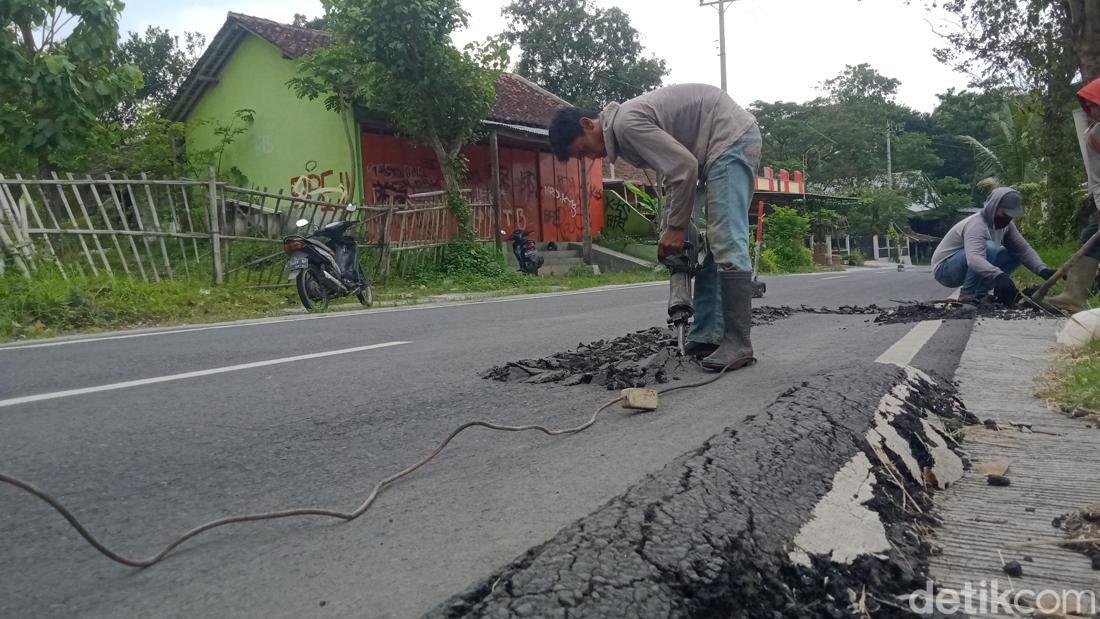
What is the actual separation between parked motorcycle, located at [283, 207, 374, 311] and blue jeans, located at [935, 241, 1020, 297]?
6651 millimetres

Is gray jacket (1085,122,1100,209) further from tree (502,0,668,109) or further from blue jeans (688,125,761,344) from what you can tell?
tree (502,0,668,109)

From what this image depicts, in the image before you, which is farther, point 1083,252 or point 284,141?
point 284,141

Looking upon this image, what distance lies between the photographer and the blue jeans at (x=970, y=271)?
23.4 feet

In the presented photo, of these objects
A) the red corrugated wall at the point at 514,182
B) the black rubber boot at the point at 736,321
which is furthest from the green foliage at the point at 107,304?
the red corrugated wall at the point at 514,182

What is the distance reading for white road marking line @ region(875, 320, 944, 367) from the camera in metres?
3.91

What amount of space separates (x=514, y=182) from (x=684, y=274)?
1835 centimetres

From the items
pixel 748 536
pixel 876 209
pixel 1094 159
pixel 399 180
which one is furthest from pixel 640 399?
pixel 876 209

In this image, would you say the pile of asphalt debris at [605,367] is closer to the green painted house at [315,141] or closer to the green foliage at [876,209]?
the green painted house at [315,141]

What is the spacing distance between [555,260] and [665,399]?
18.1 metres

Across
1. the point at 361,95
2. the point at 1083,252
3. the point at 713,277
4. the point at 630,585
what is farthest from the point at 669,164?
the point at 361,95

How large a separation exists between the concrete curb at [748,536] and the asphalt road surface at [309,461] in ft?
0.65

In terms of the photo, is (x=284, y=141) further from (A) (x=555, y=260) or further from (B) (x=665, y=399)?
(B) (x=665, y=399)

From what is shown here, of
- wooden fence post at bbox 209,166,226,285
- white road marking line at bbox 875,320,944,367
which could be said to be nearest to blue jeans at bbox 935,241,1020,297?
white road marking line at bbox 875,320,944,367

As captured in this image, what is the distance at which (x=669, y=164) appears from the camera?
150 inches
